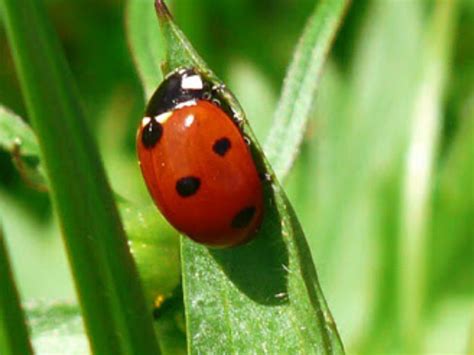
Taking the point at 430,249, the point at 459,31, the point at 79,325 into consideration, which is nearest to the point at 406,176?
the point at 430,249

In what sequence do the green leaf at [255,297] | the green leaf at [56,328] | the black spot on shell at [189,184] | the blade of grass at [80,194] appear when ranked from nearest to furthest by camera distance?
the blade of grass at [80,194] < the green leaf at [255,297] < the green leaf at [56,328] < the black spot on shell at [189,184]

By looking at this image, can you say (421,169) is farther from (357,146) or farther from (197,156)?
(197,156)

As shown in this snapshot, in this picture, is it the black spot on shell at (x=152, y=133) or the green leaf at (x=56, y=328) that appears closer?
the green leaf at (x=56, y=328)

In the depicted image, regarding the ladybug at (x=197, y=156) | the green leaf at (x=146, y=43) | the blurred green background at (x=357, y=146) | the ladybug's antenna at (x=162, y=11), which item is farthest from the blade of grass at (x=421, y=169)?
the ladybug's antenna at (x=162, y=11)

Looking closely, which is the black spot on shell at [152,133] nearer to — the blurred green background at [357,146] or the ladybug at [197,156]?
the ladybug at [197,156]

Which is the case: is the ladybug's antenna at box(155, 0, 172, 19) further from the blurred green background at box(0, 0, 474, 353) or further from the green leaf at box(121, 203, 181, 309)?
the blurred green background at box(0, 0, 474, 353)

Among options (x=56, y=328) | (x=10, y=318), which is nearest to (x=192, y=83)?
(x=56, y=328)
